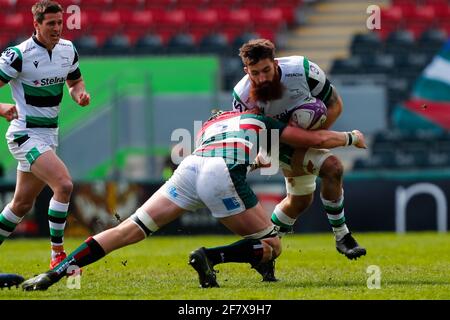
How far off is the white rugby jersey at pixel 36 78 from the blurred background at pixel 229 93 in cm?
634

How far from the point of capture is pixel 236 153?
7.55m

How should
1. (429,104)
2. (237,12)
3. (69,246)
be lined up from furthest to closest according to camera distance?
(237,12) → (429,104) → (69,246)

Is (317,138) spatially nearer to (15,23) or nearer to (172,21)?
(172,21)

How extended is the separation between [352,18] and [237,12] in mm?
2436

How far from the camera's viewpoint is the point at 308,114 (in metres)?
8.62

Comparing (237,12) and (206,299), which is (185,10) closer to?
(237,12)

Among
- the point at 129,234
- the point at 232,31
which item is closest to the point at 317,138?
the point at 129,234

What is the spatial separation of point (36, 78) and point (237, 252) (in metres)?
2.47

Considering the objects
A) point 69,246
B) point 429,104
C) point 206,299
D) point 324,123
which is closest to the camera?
point 206,299

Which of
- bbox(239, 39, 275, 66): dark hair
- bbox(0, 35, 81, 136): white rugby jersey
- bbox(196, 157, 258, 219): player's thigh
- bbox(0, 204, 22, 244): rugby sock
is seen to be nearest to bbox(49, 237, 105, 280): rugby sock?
bbox(196, 157, 258, 219): player's thigh

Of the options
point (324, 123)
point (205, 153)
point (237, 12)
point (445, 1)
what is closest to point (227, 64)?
point (237, 12)

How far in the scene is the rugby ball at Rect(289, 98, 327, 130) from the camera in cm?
860

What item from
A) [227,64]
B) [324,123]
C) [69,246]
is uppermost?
[324,123]

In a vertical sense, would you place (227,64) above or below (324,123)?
below
